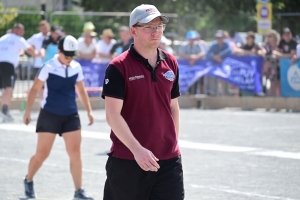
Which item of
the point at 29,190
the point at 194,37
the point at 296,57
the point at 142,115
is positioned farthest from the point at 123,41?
the point at 142,115

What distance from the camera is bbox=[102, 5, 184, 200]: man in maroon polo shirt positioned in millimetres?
5109

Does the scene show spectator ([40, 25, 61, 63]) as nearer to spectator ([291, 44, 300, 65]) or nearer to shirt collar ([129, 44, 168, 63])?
spectator ([291, 44, 300, 65])

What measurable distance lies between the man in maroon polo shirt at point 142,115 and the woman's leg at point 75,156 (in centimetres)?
334

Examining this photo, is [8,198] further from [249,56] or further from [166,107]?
[249,56]

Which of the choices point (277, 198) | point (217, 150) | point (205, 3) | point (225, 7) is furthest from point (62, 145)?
point (205, 3)

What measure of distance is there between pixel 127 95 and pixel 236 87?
51.0 ft

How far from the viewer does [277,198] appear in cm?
848

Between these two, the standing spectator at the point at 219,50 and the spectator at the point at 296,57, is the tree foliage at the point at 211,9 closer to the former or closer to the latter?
the standing spectator at the point at 219,50

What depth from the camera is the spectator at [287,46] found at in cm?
1923

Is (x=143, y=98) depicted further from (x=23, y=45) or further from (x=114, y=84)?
(x=23, y=45)

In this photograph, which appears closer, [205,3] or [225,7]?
[225,7]

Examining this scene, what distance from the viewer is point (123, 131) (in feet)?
16.5

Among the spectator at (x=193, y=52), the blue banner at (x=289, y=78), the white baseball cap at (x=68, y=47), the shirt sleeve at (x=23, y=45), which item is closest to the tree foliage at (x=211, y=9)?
the spectator at (x=193, y=52)

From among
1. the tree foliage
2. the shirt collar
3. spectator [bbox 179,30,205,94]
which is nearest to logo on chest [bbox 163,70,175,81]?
the shirt collar
